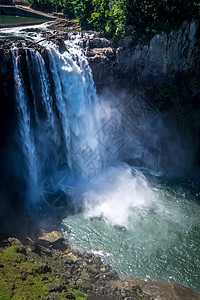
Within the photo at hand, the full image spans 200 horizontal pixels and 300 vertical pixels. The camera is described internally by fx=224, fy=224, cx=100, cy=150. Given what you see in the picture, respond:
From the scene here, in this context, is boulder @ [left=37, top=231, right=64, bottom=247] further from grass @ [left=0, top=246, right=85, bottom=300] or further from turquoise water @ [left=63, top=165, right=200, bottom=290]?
grass @ [left=0, top=246, right=85, bottom=300]

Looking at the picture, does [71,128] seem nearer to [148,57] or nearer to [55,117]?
[55,117]

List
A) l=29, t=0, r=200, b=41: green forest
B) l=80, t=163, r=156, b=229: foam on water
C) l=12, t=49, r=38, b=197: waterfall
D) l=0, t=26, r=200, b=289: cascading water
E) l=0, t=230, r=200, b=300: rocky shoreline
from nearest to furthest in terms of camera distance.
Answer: l=0, t=230, r=200, b=300: rocky shoreline → l=0, t=26, r=200, b=289: cascading water → l=12, t=49, r=38, b=197: waterfall → l=80, t=163, r=156, b=229: foam on water → l=29, t=0, r=200, b=41: green forest

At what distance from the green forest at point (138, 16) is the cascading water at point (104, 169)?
125 inches

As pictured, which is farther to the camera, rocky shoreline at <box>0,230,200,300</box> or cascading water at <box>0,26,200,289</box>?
cascading water at <box>0,26,200,289</box>

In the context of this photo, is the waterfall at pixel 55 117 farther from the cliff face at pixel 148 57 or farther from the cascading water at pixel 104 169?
the cliff face at pixel 148 57

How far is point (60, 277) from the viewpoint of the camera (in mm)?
9531

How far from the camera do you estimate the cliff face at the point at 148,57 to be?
17.2 meters

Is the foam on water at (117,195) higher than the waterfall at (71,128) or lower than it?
lower

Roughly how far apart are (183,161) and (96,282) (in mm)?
13032

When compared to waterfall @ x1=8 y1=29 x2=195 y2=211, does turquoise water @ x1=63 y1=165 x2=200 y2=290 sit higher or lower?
lower

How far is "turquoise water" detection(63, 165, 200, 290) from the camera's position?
11.6m

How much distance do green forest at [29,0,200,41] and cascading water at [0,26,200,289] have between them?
317cm

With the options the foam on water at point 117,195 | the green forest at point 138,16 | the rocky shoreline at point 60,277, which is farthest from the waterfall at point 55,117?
the rocky shoreline at point 60,277

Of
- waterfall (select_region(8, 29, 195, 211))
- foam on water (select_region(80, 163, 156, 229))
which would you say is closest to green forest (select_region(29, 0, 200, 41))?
waterfall (select_region(8, 29, 195, 211))
